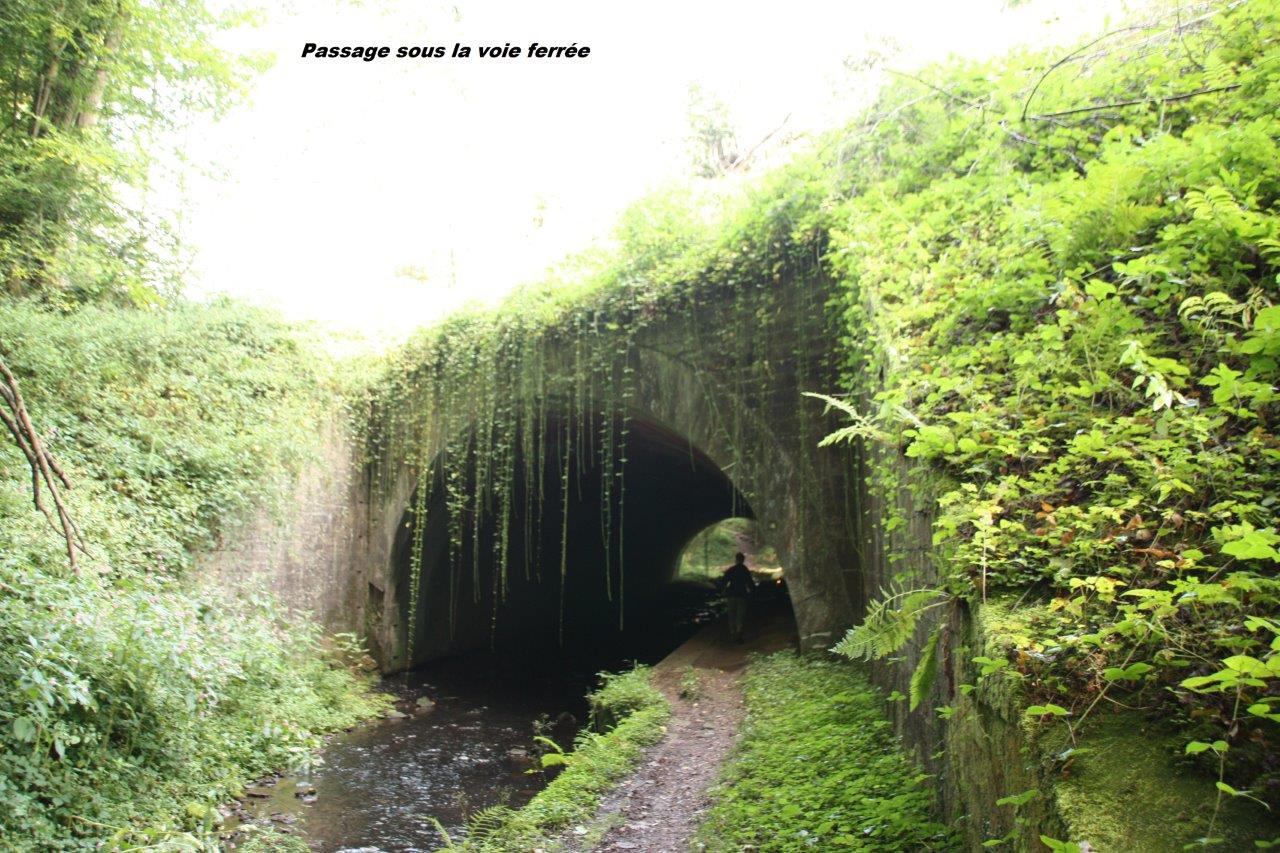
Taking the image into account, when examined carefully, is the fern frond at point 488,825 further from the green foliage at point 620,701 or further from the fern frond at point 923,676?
the fern frond at point 923,676

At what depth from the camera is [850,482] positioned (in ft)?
21.8

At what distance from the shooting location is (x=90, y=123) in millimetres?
8172

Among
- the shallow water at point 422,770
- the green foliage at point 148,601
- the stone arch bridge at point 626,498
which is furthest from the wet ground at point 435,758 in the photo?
the stone arch bridge at point 626,498

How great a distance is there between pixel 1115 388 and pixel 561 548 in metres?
11.8

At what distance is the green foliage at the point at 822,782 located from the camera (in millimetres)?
3502

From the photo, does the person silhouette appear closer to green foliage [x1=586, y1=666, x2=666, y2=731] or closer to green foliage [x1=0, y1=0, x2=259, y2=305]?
green foliage [x1=586, y1=666, x2=666, y2=731]

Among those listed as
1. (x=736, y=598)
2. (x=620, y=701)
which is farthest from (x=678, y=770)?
(x=736, y=598)

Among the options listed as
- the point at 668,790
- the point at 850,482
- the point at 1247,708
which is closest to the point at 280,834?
the point at 668,790

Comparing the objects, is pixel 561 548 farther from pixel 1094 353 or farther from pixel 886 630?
pixel 1094 353

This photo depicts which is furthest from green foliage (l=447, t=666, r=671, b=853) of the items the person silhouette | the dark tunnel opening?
the person silhouette

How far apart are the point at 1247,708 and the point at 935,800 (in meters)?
2.14

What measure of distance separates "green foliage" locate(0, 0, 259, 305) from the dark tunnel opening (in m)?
4.41

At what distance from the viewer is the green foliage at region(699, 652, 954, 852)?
350 centimetres

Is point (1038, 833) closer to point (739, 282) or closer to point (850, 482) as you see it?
point (850, 482)
